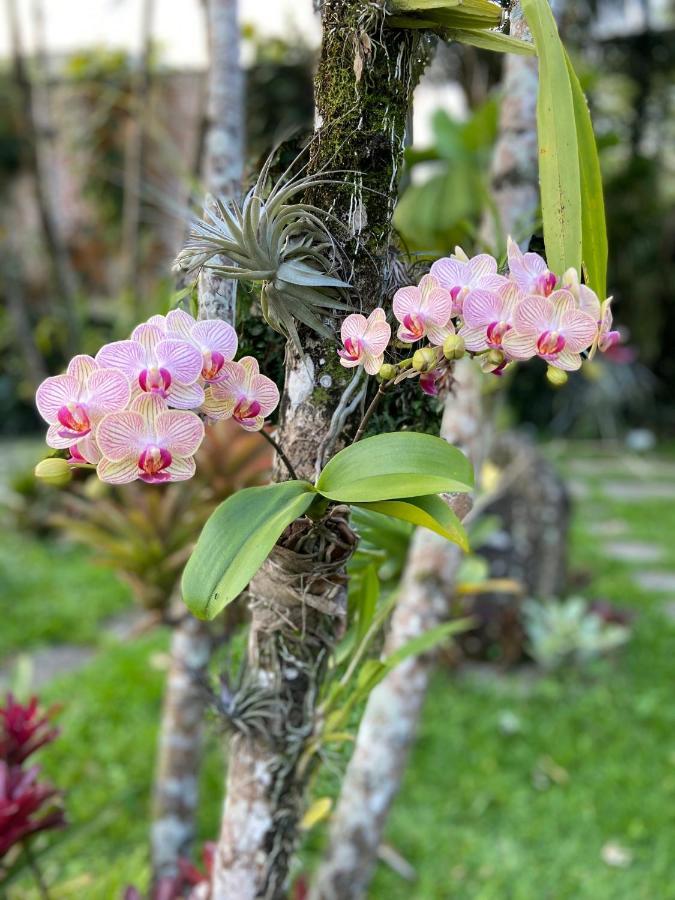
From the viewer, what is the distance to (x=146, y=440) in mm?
485

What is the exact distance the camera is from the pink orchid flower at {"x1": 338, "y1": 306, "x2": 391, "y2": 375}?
52 centimetres

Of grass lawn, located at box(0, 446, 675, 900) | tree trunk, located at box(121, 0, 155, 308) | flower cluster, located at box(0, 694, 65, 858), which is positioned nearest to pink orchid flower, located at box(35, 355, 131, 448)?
flower cluster, located at box(0, 694, 65, 858)

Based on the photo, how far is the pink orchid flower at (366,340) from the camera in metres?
0.52

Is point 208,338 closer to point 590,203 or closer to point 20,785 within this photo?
point 590,203

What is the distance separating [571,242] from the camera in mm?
493

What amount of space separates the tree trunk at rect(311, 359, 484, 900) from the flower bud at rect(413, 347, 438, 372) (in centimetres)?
74

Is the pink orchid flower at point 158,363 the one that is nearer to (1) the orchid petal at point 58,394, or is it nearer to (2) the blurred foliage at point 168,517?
(1) the orchid petal at point 58,394

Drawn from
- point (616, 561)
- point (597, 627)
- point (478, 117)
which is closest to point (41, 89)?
point (478, 117)

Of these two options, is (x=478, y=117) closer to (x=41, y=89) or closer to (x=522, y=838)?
(x=41, y=89)

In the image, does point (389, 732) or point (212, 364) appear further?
point (389, 732)

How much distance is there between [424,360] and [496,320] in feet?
0.17

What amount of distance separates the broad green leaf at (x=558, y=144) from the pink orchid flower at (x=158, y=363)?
0.24 metres

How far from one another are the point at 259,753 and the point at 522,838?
1.31 metres

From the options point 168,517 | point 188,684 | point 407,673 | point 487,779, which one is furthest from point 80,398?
point 487,779
